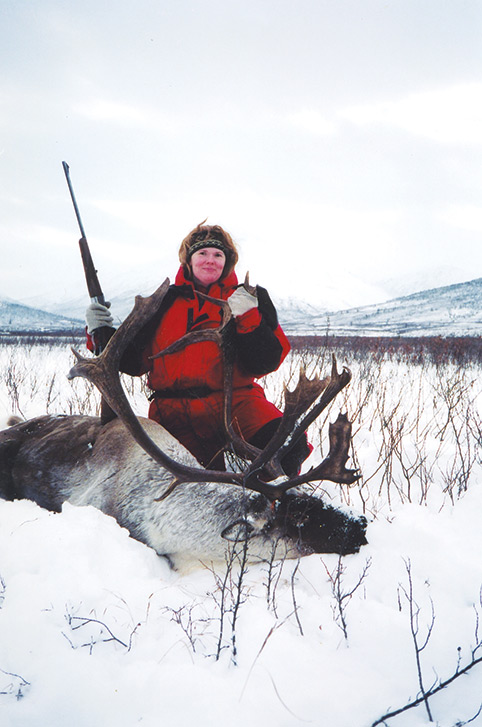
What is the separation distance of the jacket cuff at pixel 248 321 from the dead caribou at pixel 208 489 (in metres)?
0.20

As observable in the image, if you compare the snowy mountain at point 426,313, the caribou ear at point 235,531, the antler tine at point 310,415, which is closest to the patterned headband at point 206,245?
the antler tine at point 310,415

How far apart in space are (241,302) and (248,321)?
22 centimetres

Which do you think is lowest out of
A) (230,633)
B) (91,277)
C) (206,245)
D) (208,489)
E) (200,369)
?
(230,633)

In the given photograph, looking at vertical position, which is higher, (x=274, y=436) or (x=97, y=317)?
(x=97, y=317)

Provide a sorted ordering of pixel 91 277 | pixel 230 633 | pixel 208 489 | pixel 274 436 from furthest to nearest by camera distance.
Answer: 1. pixel 91 277
2. pixel 208 489
3. pixel 274 436
4. pixel 230 633

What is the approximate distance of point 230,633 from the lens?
1.43 m

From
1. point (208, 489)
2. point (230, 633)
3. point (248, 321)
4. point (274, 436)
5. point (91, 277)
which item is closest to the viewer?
point (230, 633)

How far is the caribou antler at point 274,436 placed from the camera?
6.02 feet

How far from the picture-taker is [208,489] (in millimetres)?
2115

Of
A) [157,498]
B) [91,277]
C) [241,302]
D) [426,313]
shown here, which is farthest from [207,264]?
[426,313]

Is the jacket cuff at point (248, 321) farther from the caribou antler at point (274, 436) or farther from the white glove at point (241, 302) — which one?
the caribou antler at point (274, 436)

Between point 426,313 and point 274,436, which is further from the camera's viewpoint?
point 426,313

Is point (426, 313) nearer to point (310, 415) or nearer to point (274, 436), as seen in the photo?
point (310, 415)

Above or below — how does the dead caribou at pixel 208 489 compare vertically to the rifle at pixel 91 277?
below
